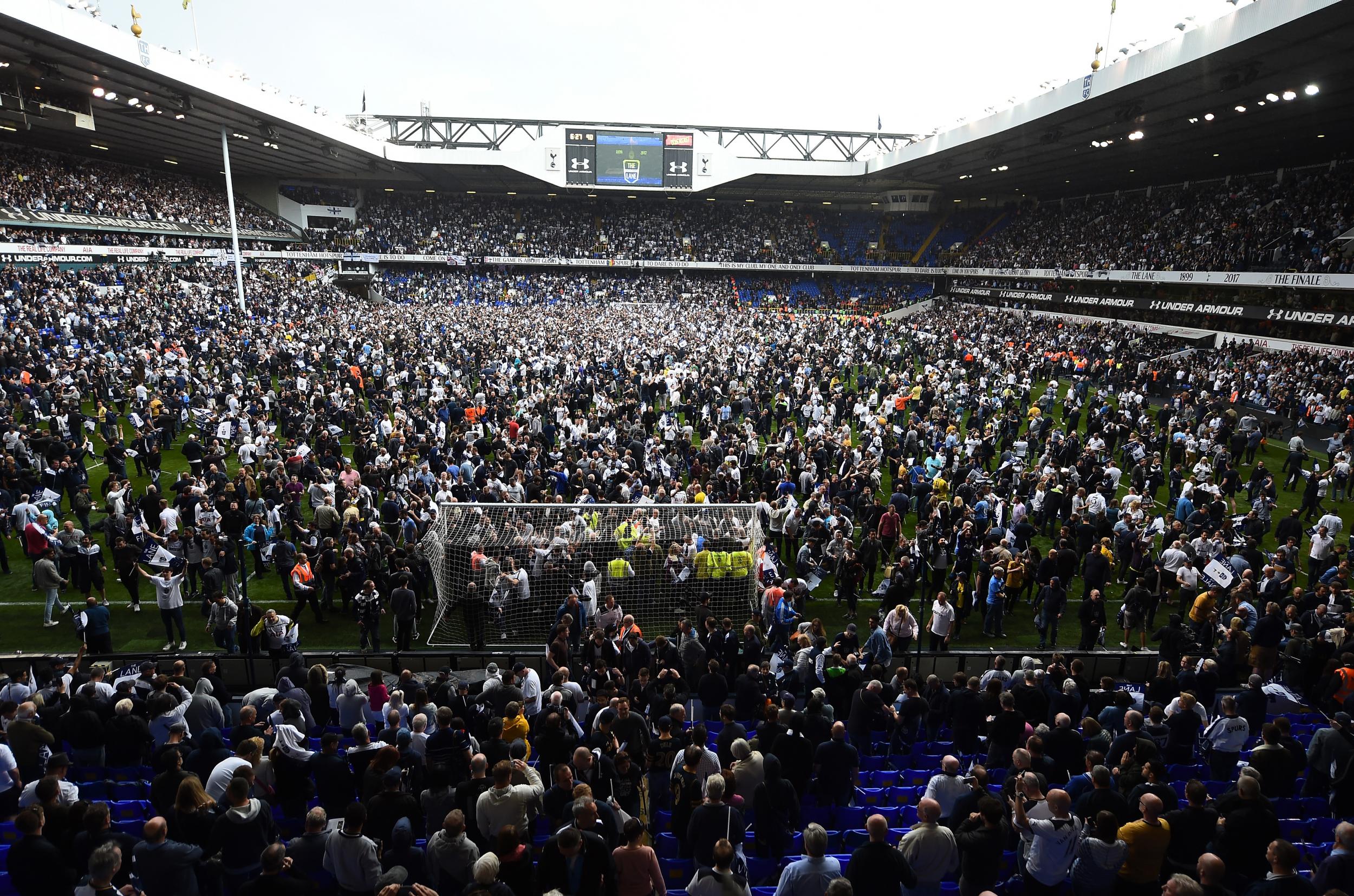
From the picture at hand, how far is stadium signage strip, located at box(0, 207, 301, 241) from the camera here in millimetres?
28203

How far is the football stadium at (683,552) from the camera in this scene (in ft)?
14.6

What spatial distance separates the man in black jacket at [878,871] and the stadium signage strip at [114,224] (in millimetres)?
36026

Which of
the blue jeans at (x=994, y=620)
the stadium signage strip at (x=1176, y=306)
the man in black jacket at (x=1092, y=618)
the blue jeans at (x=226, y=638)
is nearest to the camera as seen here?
the blue jeans at (x=226, y=638)

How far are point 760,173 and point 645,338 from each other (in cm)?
2157

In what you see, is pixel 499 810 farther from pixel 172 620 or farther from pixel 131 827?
pixel 172 620

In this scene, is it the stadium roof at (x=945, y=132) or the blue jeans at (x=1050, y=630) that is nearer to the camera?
the blue jeans at (x=1050, y=630)

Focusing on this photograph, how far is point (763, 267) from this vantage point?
51.0m

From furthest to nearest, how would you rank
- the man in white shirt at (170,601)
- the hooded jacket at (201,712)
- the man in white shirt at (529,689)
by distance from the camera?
the man in white shirt at (170,601) → the man in white shirt at (529,689) → the hooded jacket at (201,712)

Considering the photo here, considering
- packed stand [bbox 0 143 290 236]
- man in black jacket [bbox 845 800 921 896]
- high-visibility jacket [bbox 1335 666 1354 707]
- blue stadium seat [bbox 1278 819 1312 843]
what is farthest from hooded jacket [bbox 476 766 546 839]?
packed stand [bbox 0 143 290 236]

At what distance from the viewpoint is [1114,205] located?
132 ft

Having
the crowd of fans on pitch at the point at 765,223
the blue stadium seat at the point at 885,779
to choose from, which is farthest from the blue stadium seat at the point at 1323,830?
the crowd of fans on pitch at the point at 765,223

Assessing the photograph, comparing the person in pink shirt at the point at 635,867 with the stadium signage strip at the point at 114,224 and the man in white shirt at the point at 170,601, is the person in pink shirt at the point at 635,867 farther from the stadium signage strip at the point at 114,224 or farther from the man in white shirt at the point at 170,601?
the stadium signage strip at the point at 114,224

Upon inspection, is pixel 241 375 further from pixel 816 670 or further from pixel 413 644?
pixel 816 670

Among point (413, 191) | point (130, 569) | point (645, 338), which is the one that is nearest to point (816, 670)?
point (130, 569)
